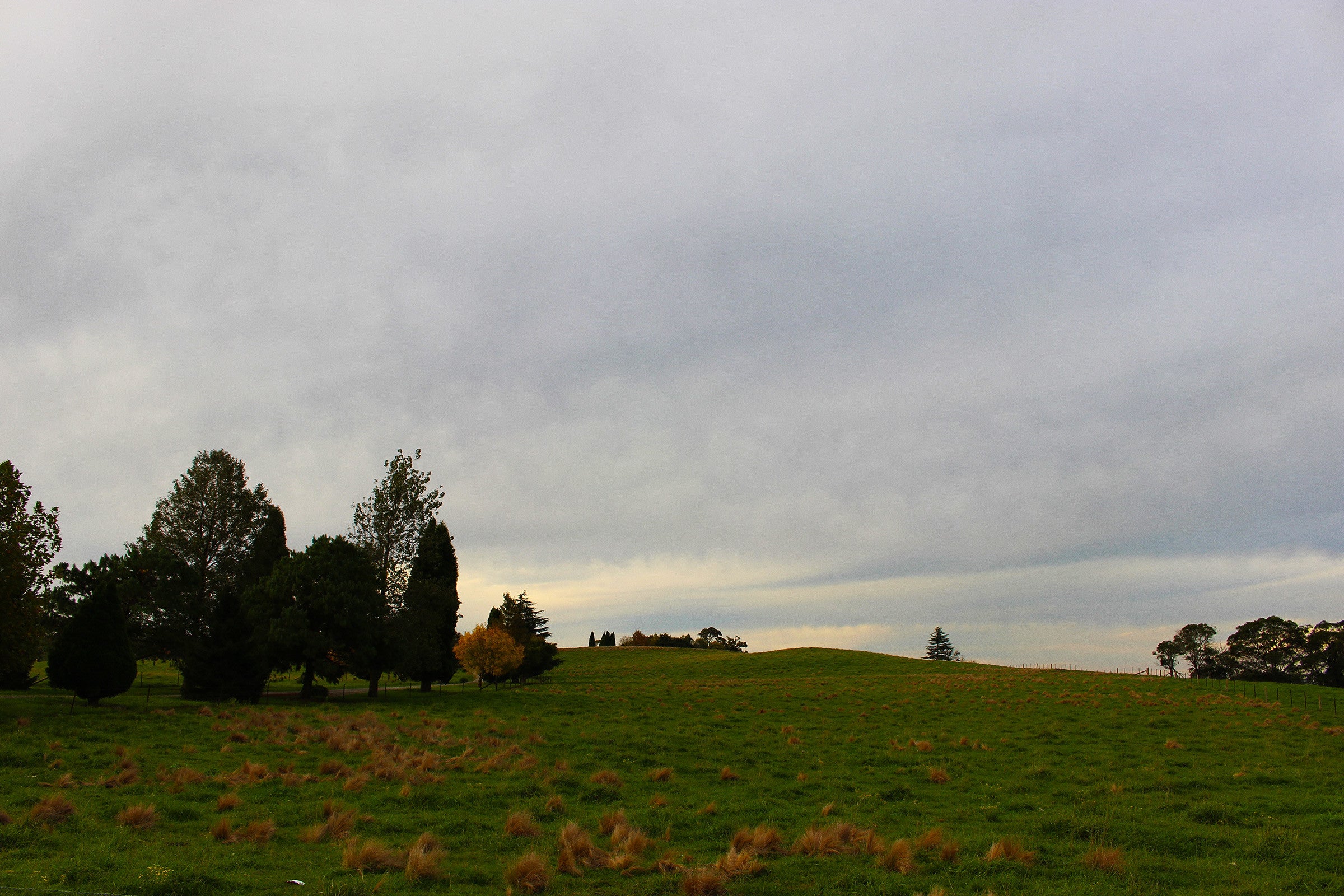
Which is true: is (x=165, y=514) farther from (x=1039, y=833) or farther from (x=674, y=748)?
(x=1039, y=833)

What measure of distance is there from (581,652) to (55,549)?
97.6 m

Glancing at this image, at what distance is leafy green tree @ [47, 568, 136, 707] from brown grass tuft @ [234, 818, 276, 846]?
2513 centimetres

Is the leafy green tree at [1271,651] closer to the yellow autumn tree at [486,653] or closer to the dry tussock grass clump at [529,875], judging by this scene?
the yellow autumn tree at [486,653]

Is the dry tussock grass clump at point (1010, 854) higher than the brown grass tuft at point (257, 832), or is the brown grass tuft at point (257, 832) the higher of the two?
the dry tussock grass clump at point (1010, 854)

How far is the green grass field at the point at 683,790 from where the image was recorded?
36.0 feet

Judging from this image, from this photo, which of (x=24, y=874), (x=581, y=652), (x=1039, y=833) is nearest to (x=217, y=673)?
(x=24, y=874)

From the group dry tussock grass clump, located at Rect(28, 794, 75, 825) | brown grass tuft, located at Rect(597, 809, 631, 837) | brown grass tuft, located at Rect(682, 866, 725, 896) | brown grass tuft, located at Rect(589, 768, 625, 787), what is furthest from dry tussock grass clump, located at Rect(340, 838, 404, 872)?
brown grass tuft, located at Rect(589, 768, 625, 787)

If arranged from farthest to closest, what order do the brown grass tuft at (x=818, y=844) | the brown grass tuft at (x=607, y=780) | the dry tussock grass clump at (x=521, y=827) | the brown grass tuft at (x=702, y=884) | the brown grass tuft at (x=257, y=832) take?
1. the brown grass tuft at (x=607, y=780)
2. the dry tussock grass clump at (x=521, y=827)
3. the brown grass tuft at (x=818, y=844)
4. the brown grass tuft at (x=257, y=832)
5. the brown grass tuft at (x=702, y=884)

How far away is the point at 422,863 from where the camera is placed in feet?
34.7

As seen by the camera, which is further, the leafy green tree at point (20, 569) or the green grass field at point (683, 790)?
the leafy green tree at point (20, 569)

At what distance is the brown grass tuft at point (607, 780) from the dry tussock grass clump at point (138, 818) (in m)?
9.36

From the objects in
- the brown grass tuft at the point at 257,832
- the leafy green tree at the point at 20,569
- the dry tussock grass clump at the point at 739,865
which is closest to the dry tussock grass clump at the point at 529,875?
the dry tussock grass clump at the point at 739,865

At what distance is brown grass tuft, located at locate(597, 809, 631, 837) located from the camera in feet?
44.5

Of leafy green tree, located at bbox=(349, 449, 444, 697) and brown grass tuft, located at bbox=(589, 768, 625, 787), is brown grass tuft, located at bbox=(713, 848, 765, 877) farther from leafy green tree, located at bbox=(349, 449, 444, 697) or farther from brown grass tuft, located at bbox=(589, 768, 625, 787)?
leafy green tree, located at bbox=(349, 449, 444, 697)
